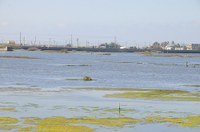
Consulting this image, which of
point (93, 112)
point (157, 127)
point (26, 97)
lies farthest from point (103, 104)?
point (157, 127)

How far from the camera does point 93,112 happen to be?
31812 mm

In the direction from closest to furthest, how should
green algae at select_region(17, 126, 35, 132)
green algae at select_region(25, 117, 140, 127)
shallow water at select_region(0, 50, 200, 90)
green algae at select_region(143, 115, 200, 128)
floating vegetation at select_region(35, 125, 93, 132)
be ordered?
green algae at select_region(17, 126, 35, 132)
floating vegetation at select_region(35, 125, 93, 132)
green algae at select_region(25, 117, 140, 127)
green algae at select_region(143, 115, 200, 128)
shallow water at select_region(0, 50, 200, 90)

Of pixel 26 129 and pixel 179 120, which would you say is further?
pixel 179 120

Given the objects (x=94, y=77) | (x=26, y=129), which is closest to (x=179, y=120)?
(x=26, y=129)

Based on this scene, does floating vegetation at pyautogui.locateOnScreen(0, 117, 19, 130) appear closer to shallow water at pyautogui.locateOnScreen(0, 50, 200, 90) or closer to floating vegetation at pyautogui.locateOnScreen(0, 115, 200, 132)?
floating vegetation at pyautogui.locateOnScreen(0, 115, 200, 132)

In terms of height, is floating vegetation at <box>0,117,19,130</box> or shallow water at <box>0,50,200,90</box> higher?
floating vegetation at <box>0,117,19,130</box>

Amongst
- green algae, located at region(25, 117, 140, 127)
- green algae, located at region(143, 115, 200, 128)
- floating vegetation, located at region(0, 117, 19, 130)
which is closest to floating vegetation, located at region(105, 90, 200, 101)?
green algae, located at region(143, 115, 200, 128)

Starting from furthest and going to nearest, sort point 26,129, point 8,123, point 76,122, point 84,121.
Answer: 1. point 84,121
2. point 76,122
3. point 8,123
4. point 26,129

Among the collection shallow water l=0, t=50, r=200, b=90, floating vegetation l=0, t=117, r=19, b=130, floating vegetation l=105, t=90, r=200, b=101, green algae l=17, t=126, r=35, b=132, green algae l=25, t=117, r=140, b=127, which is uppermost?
floating vegetation l=0, t=117, r=19, b=130

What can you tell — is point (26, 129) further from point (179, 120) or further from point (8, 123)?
point (179, 120)

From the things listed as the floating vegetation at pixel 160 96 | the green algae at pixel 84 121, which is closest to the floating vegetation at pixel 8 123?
the green algae at pixel 84 121

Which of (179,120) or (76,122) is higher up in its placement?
(76,122)

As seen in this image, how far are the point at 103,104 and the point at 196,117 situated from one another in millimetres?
7679

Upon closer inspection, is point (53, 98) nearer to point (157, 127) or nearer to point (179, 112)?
point (179, 112)
